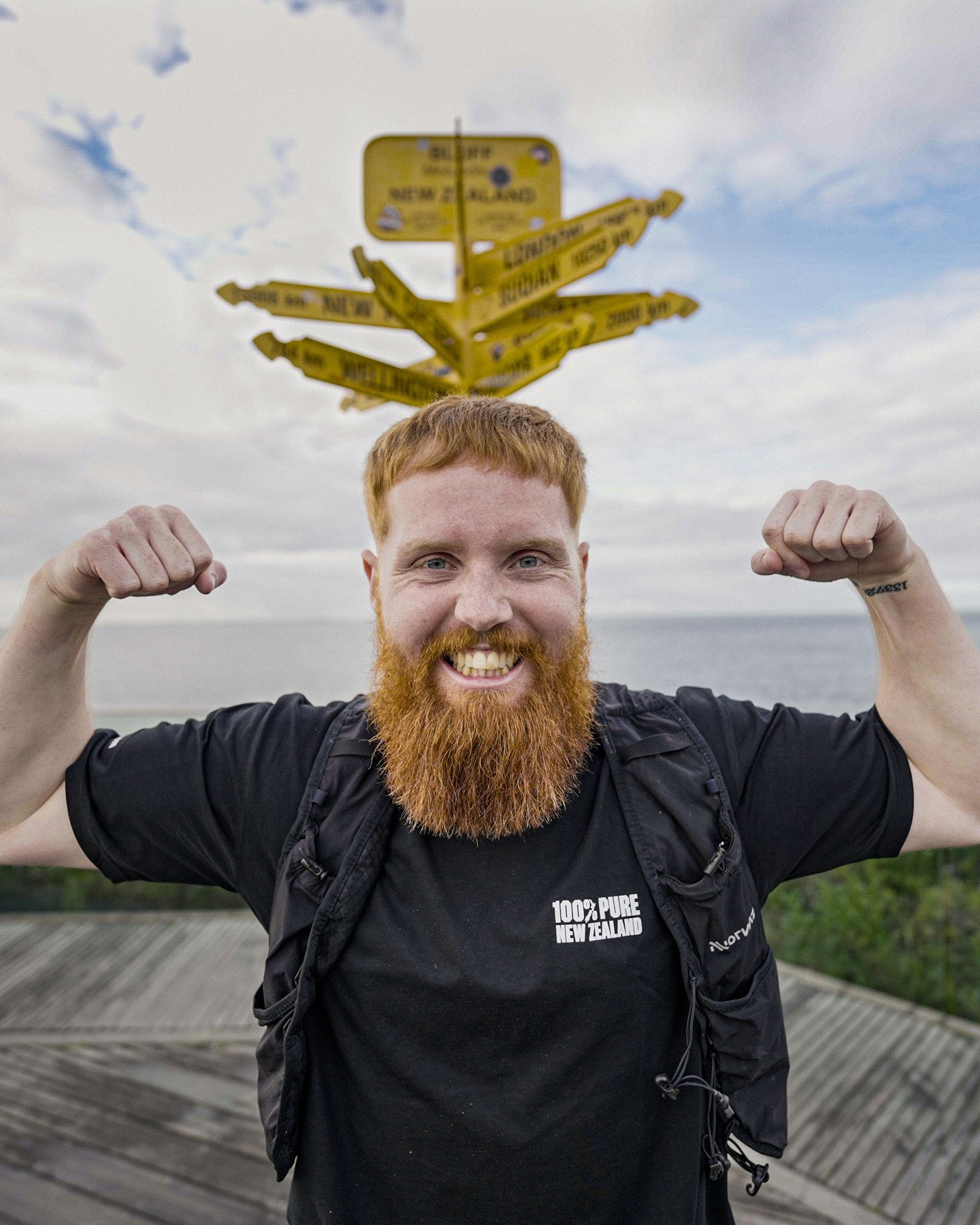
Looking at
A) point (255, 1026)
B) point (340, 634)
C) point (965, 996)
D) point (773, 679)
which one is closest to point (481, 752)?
point (255, 1026)

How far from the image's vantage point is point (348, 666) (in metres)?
10.3

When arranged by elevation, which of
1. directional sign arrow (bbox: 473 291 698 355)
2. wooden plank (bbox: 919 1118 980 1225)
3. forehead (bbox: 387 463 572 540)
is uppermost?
directional sign arrow (bbox: 473 291 698 355)

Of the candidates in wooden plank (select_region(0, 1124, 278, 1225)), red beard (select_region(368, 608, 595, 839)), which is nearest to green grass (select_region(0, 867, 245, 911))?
wooden plank (select_region(0, 1124, 278, 1225))

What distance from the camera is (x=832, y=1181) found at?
289 centimetres

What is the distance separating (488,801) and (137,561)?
68 cm

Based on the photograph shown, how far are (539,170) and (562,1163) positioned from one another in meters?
2.93

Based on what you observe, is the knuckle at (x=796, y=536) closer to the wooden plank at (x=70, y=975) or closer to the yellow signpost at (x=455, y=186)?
the yellow signpost at (x=455, y=186)

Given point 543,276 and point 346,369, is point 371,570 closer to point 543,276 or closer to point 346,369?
point 346,369

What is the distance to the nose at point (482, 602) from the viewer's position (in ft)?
4.35

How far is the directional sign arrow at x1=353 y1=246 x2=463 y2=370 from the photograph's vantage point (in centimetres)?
229

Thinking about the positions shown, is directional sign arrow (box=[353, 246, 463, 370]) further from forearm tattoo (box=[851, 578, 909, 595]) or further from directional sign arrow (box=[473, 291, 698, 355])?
forearm tattoo (box=[851, 578, 909, 595])

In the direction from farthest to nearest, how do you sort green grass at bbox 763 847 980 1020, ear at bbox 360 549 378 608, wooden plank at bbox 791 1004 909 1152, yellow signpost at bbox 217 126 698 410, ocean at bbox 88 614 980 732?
ocean at bbox 88 614 980 732 < green grass at bbox 763 847 980 1020 < wooden plank at bbox 791 1004 909 1152 < yellow signpost at bbox 217 126 698 410 < ear at bbox 360 549 378 608

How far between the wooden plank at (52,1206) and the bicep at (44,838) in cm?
220

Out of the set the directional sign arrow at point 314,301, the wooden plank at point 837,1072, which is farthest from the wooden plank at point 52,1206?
the directional sign arrow at point 314,301
